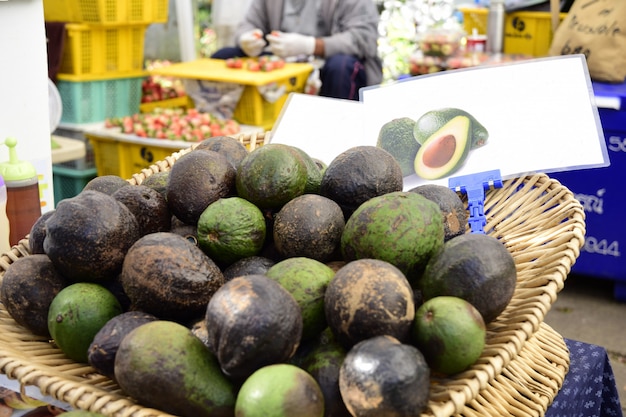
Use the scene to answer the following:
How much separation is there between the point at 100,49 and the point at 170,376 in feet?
10.9

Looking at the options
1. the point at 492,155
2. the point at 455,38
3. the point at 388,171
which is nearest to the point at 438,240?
the point at 388,171

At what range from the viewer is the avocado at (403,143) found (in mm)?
1543

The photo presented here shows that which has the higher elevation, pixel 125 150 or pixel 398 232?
pixel 398 232

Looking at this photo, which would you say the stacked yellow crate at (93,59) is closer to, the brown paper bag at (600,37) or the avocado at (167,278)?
the brown paper bag at (600,37)

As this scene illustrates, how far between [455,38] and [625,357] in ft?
5.82

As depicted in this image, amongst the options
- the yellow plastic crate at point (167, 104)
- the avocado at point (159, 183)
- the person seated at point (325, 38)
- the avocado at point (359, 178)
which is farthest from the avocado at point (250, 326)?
the yellow plastic crate at point (167, 104)

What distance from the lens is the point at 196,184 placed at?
3.90 ft

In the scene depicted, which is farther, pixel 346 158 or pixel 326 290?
pixel 346 158

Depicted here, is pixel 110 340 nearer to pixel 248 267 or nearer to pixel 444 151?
pixel 248 267

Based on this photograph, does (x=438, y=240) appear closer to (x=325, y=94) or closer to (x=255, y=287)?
(x=255, y=287)

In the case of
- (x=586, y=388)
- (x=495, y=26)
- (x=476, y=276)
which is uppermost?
(x=495, y=26)

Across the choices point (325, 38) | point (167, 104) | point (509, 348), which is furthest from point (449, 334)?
point (167, 104)

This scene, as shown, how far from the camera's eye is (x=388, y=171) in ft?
3.99

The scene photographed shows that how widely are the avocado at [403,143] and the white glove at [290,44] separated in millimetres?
2552
